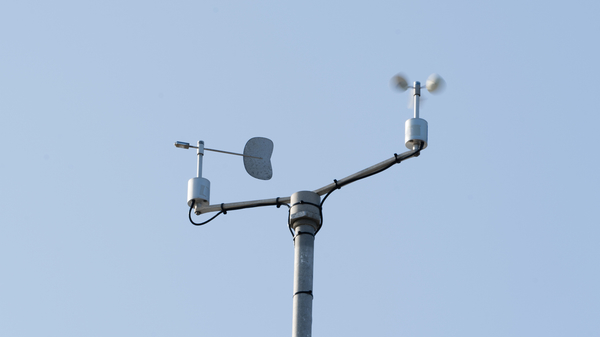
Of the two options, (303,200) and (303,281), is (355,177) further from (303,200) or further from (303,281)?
(303,281)

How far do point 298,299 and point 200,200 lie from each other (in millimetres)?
2512

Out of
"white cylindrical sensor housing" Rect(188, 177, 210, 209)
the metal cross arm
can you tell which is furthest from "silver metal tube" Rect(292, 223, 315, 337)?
"white cylindrical sensor housing" Rect(188, 177, 210, 209)

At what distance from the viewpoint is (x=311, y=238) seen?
31.4 ft

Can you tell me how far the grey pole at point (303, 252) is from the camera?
8.93m

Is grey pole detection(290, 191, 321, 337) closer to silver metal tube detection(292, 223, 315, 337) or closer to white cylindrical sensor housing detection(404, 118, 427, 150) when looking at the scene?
silver metal tube detection(292, 223, 315, 337)

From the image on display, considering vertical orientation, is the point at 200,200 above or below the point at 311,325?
above

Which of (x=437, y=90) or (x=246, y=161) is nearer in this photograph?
(x=437, y=90)

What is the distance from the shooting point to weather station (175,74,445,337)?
9.16 m

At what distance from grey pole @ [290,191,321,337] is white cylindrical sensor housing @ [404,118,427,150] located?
4.22 feet

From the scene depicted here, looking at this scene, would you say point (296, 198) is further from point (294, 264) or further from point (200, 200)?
point (200, 200)

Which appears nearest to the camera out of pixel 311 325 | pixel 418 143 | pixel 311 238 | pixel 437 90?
pixel 311 325

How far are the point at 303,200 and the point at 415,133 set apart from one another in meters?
1.58

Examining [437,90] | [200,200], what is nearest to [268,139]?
[200,200]

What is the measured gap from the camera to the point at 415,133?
10.3 meters
